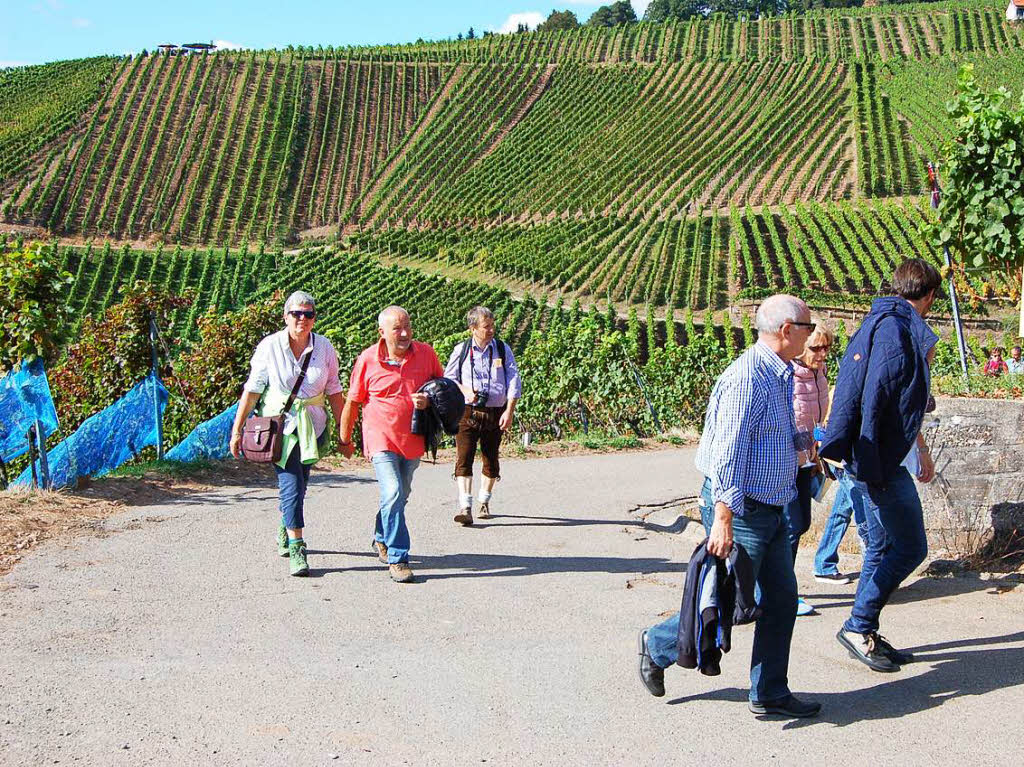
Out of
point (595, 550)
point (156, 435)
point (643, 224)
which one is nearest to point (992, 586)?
point (595, 550)

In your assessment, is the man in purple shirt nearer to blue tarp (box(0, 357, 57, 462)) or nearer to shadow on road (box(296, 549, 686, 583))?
shadow on road (box(296, 549, 686, 583))

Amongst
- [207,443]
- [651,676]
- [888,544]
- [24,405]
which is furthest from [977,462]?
[207,443]

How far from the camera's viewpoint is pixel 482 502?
8703 mm

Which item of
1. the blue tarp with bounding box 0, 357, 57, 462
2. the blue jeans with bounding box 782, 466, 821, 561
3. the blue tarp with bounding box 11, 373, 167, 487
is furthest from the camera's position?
the blue tarp with bounding box 11, 373, 167, 487

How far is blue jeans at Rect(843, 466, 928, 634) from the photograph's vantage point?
4820 mm

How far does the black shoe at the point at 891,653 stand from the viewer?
489cm

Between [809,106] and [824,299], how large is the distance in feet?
105

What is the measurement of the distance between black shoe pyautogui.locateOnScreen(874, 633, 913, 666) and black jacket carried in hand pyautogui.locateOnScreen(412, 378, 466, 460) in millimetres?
2989

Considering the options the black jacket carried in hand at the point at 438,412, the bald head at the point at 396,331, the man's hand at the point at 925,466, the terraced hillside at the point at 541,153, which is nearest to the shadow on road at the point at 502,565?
the black jacket carried in hand at the point at 438,412

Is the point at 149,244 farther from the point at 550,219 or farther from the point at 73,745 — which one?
the point at 73,745

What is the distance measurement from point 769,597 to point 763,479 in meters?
0.52

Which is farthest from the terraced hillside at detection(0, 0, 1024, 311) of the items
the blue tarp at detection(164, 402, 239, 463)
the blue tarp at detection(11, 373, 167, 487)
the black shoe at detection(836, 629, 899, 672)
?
the black shoe at detection(836, 629, 899, 672)

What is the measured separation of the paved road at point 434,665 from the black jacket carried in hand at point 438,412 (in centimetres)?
92

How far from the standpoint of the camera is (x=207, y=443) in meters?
10.9
